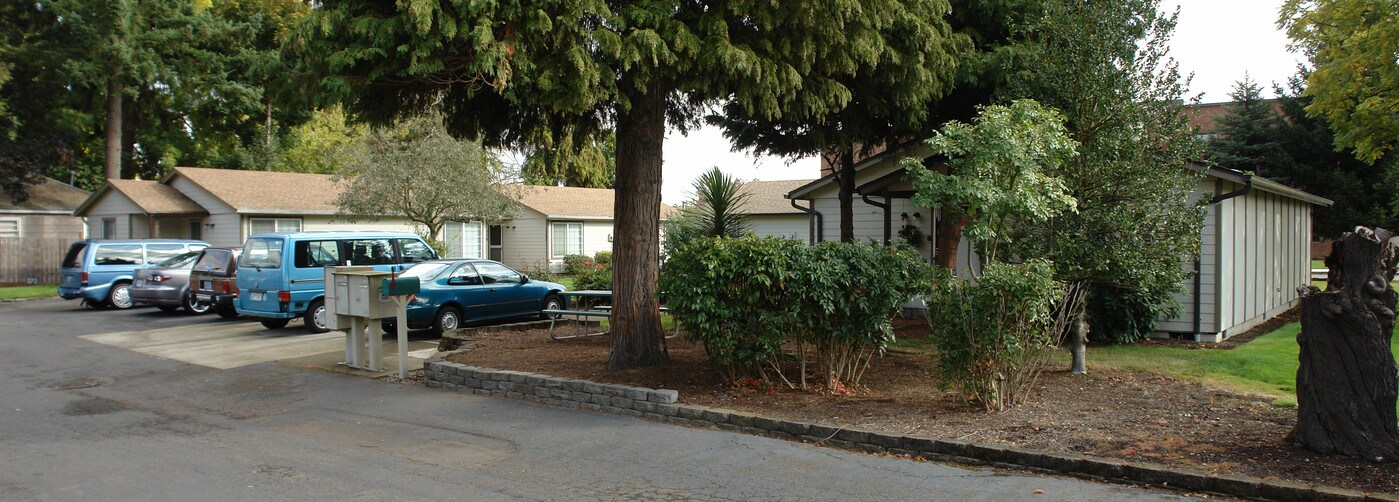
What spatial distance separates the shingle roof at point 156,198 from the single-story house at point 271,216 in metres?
0.03

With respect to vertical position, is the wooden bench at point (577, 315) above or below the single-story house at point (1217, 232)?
below

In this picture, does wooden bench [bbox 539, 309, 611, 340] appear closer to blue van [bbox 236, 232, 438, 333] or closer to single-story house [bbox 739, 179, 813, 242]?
blue van [bbox 236, 232, 438, 333]

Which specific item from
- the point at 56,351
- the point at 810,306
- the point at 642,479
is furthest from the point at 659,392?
the point at 56,351

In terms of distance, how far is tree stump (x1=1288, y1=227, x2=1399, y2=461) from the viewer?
6.12 metres

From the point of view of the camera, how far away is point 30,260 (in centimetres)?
3022

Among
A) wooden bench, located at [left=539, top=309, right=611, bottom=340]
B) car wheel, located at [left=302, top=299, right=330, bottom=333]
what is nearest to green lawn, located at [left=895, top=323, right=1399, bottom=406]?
wooden bench, located at [left=539, top=309, right=611, bottom=340]

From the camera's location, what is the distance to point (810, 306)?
Result: 8734 mm

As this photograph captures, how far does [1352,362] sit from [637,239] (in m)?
6.72

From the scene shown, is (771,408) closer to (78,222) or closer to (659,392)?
(659,392)

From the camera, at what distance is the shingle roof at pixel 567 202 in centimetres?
3478

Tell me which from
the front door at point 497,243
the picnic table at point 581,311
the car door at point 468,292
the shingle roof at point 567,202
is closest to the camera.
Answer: the picnic table at point 581,311

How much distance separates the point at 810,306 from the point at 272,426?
511 cm

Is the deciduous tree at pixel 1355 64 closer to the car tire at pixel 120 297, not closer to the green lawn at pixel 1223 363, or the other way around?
the green lawn at pixel 1223 363

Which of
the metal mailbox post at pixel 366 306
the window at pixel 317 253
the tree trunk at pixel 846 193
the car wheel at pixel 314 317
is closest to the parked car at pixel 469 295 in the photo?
the car wheel at pixel 314 317
